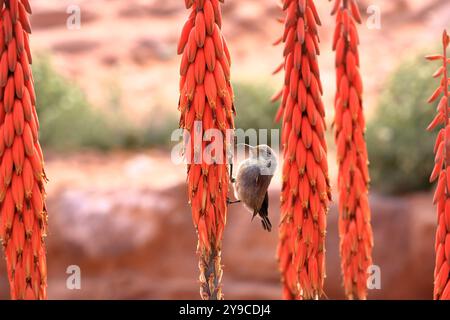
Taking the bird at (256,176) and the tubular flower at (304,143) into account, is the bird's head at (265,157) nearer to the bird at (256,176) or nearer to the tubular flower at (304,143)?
the bird at (256,176)

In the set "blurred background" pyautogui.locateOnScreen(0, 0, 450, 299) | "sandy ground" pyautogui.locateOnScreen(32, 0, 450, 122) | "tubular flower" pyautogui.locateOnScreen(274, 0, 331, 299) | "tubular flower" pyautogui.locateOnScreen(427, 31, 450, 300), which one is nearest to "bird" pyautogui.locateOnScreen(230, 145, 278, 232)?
"tubular flower" pyautogui.locateOnScreen(274, 0, 331, 299)

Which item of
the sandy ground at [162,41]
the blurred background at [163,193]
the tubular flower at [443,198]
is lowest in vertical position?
the tubular flower at [443,198]

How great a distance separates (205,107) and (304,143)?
13.9 inches

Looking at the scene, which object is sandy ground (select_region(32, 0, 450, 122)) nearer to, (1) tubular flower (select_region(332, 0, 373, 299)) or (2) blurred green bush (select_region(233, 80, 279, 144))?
(2) blurred green bush (select_region(233, 80, 279, 144))

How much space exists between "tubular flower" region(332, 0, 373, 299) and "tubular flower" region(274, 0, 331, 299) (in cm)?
47

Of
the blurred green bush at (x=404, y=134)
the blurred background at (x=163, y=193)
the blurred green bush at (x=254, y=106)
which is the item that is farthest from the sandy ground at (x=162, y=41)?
the blurred green bush at (x=404, y=134)

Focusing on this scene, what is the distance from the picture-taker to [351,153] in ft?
10.3

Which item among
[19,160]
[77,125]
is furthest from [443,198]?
[77,125]

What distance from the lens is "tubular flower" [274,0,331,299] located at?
2578 mm

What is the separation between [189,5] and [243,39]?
540 inches

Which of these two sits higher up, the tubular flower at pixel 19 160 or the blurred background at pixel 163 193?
the blurred background at pixel 163 193

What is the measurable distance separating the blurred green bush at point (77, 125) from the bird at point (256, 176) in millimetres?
8655

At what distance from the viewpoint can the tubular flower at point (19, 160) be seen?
2.38 m

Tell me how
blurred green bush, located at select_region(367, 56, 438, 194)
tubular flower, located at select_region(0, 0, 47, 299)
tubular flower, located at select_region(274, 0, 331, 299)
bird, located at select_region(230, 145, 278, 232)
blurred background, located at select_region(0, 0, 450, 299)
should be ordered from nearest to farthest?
tubular flower, located at select_region(0, 0, 47, 299), tubular flower, located at select_region(274, 0, 331, 299), bird, located at select_region(230, 145, 278, 232), blurred background, located at select_region(0, 0, 450, 299), blurred green bush, located at select_region(367, 56, 438, 194)
